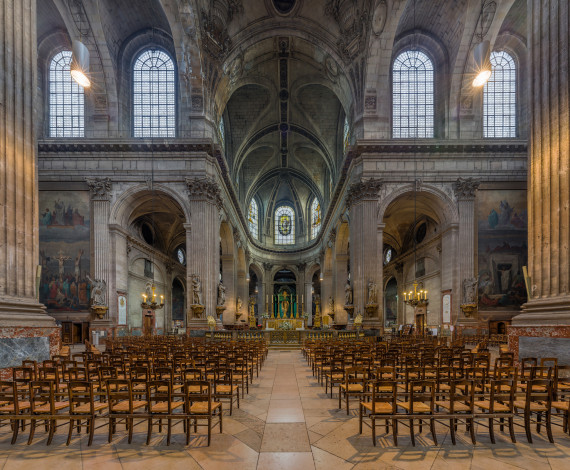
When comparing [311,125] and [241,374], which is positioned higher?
[311,125]

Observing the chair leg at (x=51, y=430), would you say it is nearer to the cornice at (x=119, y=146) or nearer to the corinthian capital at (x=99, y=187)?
the cornice at (x=119, y=146)

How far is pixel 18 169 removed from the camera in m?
10.9

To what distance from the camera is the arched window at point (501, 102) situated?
92.4 feet

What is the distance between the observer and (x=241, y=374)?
9320mm

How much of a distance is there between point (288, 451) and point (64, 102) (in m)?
30.5

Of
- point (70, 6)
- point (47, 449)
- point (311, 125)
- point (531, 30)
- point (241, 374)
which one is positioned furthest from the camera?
point (311, 125)

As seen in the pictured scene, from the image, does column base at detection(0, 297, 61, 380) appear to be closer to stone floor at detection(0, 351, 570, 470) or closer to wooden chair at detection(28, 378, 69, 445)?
stone floor at detection(0, 351, 570, 470)

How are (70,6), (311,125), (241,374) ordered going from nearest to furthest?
(241,374) < (70,6) < (311,125)

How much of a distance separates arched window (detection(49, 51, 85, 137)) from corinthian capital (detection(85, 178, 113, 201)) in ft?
14.2

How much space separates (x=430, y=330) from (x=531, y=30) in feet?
76.0

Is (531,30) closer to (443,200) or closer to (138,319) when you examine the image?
(443,200)

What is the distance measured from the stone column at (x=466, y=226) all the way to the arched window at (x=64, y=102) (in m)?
27.8

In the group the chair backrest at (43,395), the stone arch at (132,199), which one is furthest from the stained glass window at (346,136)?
the chair backrest at (43,395)

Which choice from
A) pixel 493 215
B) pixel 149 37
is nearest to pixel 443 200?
pixel 493 215
